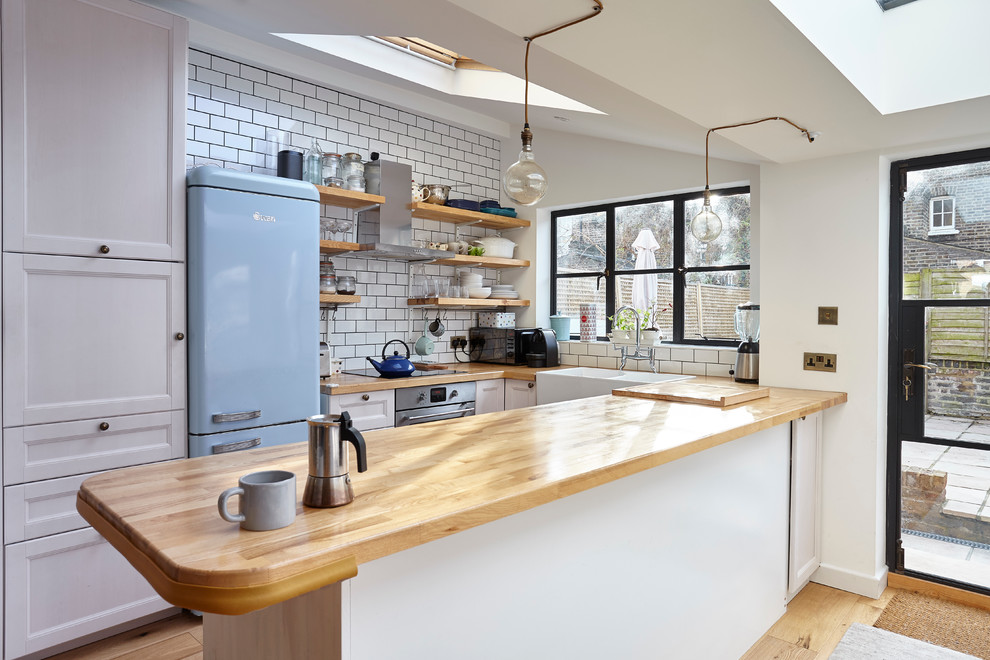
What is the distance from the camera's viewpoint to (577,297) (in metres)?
5.13

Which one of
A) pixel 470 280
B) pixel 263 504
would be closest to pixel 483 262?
pixel 470 280

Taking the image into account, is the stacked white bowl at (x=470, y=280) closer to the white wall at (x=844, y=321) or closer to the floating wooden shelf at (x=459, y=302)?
the floating wooden shelf at (x=459, y=302)

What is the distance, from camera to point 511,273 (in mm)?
5305

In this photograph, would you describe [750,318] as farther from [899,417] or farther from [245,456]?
[245,456]

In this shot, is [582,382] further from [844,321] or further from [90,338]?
[90,338]

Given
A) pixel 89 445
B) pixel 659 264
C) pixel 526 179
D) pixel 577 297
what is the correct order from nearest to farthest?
1. pixel 526 179
2. pixel 89 445
3. pixel 659 264
4. pixel 577 297

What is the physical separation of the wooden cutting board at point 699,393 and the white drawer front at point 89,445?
213 centimetres

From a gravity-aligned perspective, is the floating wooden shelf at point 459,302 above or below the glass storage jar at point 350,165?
below

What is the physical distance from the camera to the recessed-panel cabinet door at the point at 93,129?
2.36 m

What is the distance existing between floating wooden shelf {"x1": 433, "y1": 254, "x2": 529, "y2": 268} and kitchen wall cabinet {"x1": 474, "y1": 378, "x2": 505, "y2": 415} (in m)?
0.97

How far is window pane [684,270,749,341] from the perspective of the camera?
415cm

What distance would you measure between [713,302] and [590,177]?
4.47 feet

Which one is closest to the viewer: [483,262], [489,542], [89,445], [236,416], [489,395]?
[489,542]

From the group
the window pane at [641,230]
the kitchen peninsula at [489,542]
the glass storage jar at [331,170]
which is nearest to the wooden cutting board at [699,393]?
the kitchen peninsula at [489,542]
